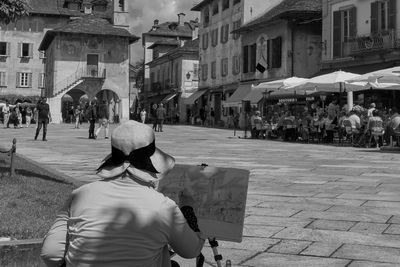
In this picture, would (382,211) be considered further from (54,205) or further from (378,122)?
(378,122)

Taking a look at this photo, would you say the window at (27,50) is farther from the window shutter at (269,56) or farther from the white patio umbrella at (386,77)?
the white patio umbrella at (386,77)

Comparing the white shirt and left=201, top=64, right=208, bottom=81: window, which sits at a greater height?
left=201, top=64, right=208, bottom=81: window

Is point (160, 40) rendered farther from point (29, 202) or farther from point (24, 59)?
point (29, 202)

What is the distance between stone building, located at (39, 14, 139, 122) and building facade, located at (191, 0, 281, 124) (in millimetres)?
6697

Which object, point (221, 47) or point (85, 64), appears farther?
point (85, 64)

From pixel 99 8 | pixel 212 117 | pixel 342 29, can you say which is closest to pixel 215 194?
pixel 342 29

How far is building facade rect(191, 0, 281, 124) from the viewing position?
45.2 m

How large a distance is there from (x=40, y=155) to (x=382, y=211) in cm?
1021

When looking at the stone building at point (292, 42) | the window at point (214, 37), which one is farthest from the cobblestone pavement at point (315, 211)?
the window at point (214, 37)

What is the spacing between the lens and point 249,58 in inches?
1672

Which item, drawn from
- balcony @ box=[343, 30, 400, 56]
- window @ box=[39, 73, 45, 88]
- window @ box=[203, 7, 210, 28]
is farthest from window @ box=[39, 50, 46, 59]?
balcony @ box=[343, 30, 400, 56]

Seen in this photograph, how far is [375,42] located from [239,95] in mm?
16139

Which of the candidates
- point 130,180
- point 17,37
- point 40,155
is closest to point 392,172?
point 40,155

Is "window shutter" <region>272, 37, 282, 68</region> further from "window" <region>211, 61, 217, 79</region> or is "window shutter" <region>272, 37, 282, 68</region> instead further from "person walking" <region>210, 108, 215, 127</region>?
"person walking" <region>210, 108, 215, 127</region>
